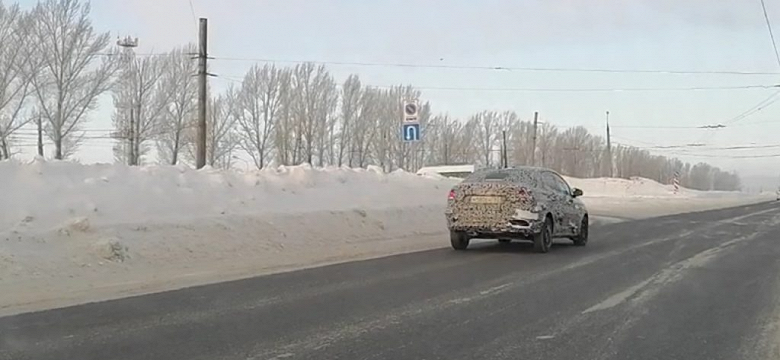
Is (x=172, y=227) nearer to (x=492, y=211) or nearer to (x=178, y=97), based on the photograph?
(x=492, y=211)

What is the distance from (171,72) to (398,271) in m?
→ 56.9

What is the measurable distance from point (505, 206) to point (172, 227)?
5.79 metres

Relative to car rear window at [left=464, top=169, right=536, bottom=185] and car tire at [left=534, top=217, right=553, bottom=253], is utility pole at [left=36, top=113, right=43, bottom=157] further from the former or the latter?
car tire at [left=534, top=217, right=553, bottom=253]

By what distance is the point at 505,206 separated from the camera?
1420 cm

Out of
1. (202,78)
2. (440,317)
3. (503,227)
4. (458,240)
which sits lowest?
(440,317)

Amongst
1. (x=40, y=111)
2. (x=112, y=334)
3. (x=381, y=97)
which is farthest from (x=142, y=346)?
(x=381, y=97)

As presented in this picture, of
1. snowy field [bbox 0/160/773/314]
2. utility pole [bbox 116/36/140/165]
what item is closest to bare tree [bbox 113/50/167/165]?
utility pole [bbox 116/36/140/165]

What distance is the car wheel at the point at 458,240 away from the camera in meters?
14.9

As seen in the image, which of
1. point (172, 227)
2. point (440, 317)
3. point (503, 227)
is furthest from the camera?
point (503, 227)

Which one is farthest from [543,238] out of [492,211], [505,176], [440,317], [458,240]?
[440,317]

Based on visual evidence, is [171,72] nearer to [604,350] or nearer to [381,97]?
[381,97]

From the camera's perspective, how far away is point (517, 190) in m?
14.3

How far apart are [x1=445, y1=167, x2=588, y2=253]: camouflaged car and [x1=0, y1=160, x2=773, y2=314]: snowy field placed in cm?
154

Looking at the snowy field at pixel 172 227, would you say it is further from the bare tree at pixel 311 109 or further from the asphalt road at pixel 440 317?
the bare tree at pixel 311 109
